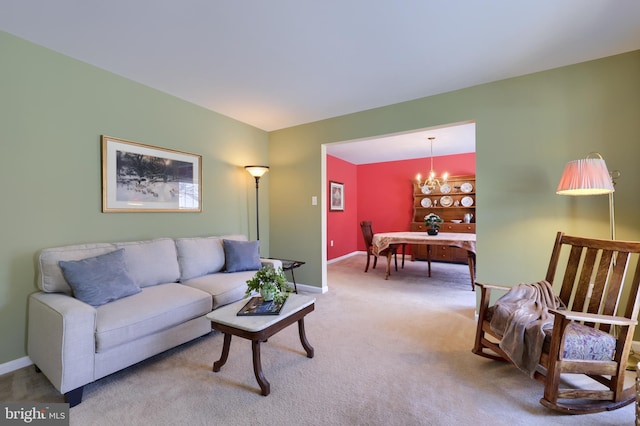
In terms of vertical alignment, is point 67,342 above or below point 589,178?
below

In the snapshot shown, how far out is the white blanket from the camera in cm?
158

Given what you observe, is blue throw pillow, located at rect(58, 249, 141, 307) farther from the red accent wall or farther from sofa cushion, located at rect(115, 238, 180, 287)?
the red accent wall

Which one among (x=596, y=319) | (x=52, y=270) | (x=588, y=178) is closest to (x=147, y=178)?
(x=52, y=270)

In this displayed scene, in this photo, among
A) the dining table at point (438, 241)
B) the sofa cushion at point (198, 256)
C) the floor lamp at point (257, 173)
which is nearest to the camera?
the sofa cushion at point (198, 256)

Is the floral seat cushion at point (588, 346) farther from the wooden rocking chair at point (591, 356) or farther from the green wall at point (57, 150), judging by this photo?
the green wall at point (57, 150)

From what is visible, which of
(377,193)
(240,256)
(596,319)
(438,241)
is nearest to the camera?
(596,319)

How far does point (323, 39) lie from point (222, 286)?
7.47ft

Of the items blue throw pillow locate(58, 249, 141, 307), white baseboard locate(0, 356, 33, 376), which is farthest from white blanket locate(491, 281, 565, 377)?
white baseboard locate(0, 356, 33, 376)

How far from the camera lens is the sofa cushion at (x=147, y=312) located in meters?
1.68

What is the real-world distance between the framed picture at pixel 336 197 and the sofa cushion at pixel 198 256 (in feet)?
10.7

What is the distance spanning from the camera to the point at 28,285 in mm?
2006

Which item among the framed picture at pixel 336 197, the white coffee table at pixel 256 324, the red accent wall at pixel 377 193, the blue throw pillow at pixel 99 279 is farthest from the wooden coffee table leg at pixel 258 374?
the framed picture at pixel 336 197

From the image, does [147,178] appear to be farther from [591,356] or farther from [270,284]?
[591,356]

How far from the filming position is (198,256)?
111 inches
